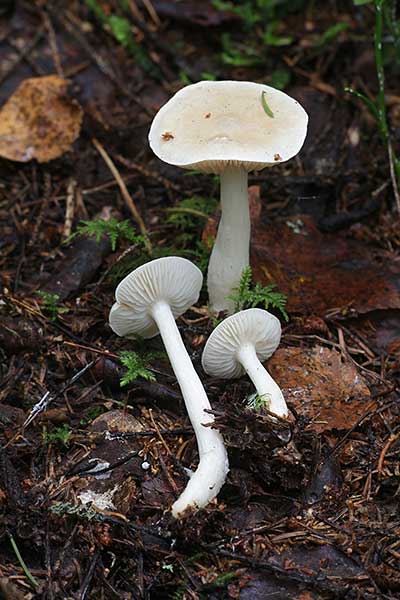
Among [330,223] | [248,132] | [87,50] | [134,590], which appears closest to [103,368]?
[134,590]

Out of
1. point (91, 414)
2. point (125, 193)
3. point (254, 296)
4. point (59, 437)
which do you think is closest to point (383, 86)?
point (254, 296)

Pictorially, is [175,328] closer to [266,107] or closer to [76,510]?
[76,510]

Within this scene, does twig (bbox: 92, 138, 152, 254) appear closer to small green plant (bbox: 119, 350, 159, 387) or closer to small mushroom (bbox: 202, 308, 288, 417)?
small green plant (bbox: 119, 350, 159, 387)

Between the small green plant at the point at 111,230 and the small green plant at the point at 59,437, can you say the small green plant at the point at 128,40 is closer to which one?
the small green plant at the point at 111,230


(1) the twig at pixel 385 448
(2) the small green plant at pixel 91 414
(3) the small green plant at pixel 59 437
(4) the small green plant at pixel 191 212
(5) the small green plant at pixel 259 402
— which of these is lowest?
(1) the twig at pixel 385 448

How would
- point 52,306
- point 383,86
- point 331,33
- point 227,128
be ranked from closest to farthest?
point 227,128 < point 52,306 < point 383,86 < point 331,33

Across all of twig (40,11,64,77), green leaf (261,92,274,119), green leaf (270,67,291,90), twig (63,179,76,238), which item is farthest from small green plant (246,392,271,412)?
twig (40,11,64,77)

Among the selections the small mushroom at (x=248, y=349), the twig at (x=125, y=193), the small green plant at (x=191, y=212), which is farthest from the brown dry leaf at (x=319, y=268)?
the small mushroom at (x=248, y=349)
